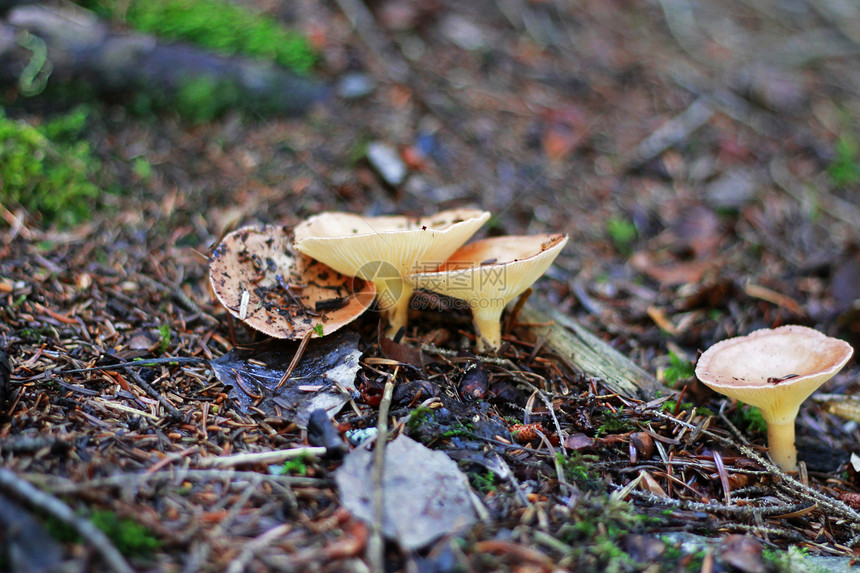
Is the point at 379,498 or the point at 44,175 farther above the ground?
the point at 44,175

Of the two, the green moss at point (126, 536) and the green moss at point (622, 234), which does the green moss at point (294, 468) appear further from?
the green moss at point (622, 234)

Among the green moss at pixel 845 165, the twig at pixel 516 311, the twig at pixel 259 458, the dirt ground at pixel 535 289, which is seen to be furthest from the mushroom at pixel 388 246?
the green moss at pixel 845 165

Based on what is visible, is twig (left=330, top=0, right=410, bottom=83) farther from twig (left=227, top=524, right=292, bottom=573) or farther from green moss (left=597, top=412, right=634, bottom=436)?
twig (left=227, top=524, right=292, bottom=573)

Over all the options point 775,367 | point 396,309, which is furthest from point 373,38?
point 775,367

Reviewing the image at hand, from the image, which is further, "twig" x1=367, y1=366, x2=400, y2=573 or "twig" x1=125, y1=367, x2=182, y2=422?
"twig" x1=125, y1=367, x2=182, y2=422

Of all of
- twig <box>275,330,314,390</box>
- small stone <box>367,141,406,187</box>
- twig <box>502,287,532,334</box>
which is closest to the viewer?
twig <box>275,330,314,390</box>

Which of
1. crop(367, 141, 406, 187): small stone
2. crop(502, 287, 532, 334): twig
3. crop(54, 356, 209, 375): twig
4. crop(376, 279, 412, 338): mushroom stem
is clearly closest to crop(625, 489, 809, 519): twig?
crop(502, 287, 532, 334): twig

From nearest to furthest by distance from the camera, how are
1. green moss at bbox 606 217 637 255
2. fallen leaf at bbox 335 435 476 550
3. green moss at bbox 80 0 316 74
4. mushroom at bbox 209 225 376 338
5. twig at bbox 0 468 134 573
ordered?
twig at bbox 0 468 134 573, fallen leaf at bbox 335 435 476 550, mushroom at bbox 209 225 376 338, green moss at bbox 606 217 637 255, green moss at bbox 80 0 316 74

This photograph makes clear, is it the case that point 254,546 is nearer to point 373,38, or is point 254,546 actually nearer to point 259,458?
point 259,458
